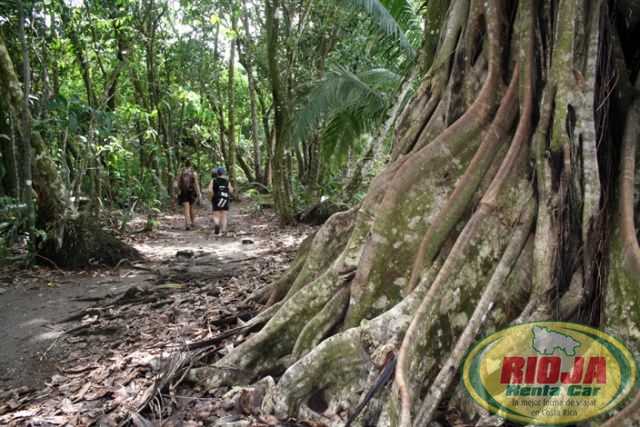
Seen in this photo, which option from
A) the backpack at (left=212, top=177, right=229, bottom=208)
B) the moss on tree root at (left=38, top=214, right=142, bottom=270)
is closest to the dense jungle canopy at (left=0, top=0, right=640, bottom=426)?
the moss on tree root at (left=38, top=214, right=142, bottom=270)

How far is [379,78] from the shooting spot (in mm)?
9773

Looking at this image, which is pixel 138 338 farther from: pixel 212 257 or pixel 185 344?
pixel 212 257

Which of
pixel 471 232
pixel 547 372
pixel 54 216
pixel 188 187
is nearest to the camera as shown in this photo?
pixel 547 372

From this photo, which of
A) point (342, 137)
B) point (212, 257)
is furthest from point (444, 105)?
point (342, 137)

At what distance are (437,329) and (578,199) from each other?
1.00 metres

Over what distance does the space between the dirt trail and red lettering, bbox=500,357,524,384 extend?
10.9 ft

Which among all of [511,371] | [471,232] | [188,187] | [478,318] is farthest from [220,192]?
[511,371]

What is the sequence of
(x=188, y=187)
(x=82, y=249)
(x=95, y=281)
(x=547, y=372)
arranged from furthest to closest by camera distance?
(x=188, y=187)
(x=82, y=249)
(x=95, y=281)
(x=547, y=372)

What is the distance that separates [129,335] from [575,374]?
Result: 370 cm

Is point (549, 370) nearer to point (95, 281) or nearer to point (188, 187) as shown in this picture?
point (95, 281)

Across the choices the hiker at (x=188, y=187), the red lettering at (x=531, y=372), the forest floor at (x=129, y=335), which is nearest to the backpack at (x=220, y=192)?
the hiker at (x=188, y=187)

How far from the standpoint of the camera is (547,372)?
2400mm

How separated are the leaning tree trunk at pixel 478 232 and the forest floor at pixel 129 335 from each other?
12.4 inches

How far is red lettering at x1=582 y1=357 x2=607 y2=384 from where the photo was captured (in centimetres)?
222
